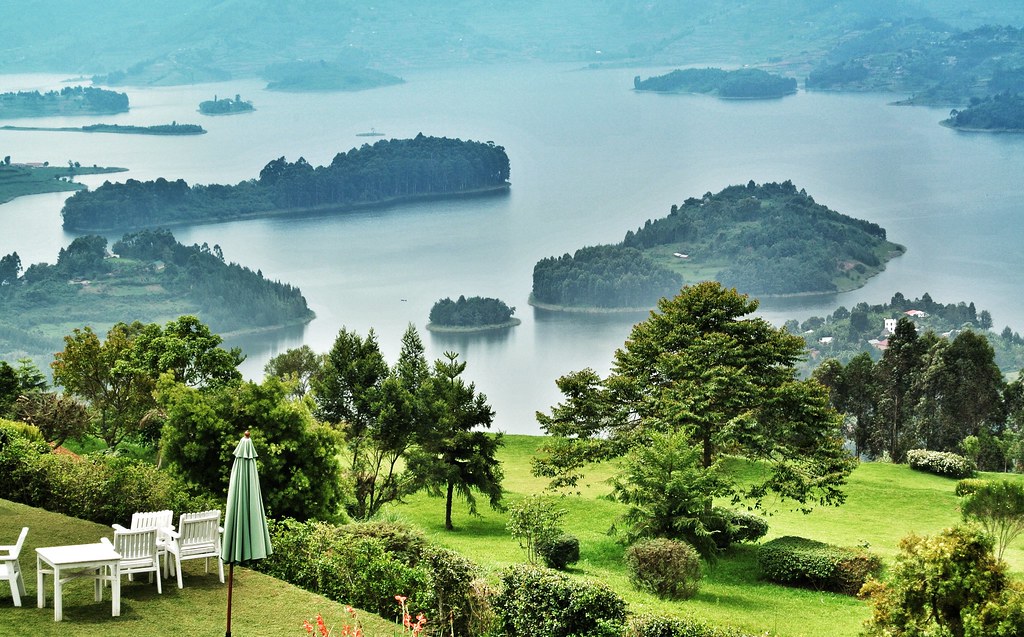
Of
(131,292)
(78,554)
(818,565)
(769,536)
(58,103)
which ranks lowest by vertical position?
(769,536)

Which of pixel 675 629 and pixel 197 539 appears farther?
pixel 197 539

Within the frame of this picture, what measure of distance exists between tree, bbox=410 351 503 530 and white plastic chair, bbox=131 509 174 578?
9.98 meters

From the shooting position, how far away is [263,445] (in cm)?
1577

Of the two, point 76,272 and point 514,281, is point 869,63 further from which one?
point 76,272

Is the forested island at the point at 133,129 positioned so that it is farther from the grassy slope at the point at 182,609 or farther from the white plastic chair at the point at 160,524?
the grassy slope at the point at 182,609

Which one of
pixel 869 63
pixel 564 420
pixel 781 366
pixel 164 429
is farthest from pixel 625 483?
pixel 869 63

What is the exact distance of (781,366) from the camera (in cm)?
2147

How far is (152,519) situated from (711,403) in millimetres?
11137

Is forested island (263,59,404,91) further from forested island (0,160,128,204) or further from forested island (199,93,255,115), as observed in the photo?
forested island (0,160,128,204)

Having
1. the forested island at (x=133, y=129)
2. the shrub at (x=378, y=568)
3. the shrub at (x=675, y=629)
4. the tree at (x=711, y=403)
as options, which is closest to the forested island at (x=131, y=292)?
the forested island at (x=133, y=129)

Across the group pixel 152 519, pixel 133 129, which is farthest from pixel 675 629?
pixel 133 129

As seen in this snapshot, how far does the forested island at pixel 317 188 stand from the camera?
107m

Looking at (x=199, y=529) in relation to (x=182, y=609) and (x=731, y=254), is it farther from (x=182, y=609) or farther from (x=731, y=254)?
(x=731, y=254)

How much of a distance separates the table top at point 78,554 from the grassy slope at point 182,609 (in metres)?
0.46
